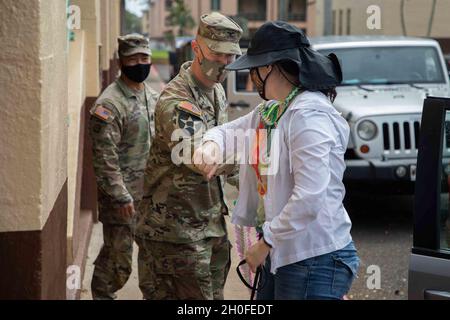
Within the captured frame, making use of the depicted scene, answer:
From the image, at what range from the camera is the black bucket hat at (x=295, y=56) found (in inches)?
121

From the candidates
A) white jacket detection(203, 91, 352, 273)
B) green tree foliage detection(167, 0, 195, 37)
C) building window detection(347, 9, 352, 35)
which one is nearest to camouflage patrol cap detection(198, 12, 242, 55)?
white jacket detection(203, 91, 352, 273)

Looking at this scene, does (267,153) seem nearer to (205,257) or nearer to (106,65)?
(205,257)

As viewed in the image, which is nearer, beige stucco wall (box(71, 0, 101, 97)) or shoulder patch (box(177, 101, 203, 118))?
shoulder patch (box(177, 101, 203, 118))

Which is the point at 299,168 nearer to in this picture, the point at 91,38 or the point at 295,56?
the point at 295,56

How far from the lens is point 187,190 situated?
4.01 m

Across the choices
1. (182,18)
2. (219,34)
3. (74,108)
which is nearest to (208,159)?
(219,34)

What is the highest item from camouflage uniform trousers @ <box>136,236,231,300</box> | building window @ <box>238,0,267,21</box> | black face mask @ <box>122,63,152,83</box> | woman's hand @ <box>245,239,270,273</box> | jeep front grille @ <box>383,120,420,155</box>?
building window @ <box>238,0,267,21</box>

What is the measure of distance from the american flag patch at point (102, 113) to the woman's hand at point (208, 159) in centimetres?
181

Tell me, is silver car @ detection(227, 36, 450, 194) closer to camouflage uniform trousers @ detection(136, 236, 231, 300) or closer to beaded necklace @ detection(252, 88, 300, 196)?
camouflage uniform trousers @ detection(136, 236, 231, 300)

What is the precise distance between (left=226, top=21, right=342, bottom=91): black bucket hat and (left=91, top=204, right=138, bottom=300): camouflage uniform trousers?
7.72ft

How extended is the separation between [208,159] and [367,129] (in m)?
4.98

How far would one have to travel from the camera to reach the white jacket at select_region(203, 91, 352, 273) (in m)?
2.87

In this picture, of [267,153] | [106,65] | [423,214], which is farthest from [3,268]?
[106,65]

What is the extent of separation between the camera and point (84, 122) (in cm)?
719
